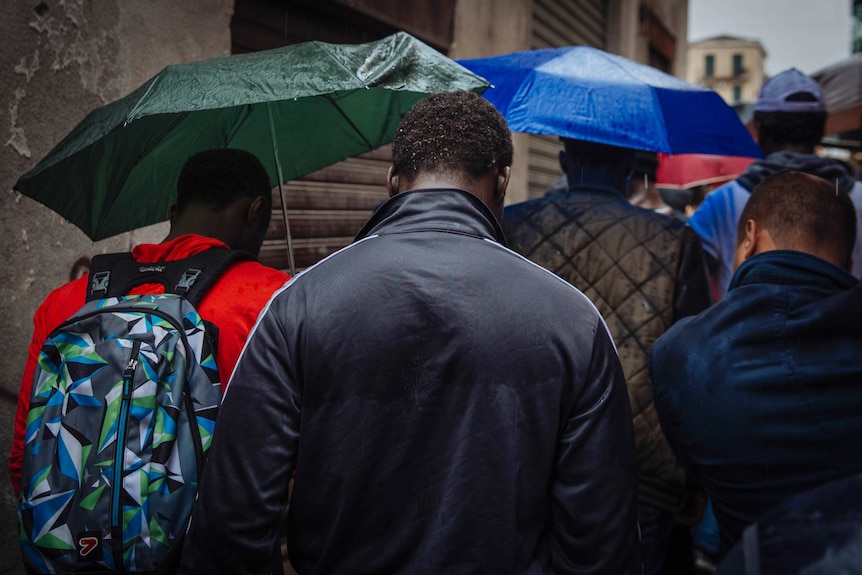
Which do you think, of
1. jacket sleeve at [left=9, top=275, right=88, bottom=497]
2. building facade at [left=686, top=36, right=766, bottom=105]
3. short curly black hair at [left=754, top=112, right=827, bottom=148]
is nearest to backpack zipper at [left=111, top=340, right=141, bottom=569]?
jacket sleeve at [left=9, top=275, right=88, bottom=497]

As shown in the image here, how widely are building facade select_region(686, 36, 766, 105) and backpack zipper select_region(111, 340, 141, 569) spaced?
73028 mm

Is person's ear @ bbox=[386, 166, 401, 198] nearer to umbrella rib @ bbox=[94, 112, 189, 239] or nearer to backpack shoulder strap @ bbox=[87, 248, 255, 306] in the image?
backpack shoulder strap @ bbox=[87, 248, 255, 306]

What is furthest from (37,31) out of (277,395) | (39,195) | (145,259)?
(277,395)

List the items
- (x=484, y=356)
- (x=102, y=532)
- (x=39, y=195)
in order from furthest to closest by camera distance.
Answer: (x=39, y=195) < (x=102, y=532) < (x=484, y=356)

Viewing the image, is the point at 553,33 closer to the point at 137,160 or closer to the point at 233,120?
the point at 233,120

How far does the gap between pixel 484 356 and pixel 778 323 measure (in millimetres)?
961

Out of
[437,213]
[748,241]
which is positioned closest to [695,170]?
[748,241]

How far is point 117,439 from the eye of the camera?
6.00 feet

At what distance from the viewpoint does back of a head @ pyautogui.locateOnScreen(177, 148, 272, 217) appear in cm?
239

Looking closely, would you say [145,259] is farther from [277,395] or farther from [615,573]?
[615,573]

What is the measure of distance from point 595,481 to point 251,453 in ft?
2.39

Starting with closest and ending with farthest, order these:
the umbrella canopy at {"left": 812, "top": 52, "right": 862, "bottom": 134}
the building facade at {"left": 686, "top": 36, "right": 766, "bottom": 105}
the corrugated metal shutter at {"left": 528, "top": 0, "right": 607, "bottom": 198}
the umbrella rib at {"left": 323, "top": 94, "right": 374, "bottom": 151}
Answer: the umbrella rib at {"left": 323, "top": 94, "right": 374, "bottom": 151} < the umbrella canopy at {"left": 812, "top": 52, "right": 862, "bottom": 134} < the corrugated metal shutter at {"left": 528, "top": 0, "right": 607, "bottom": 198} < the building facade at {"left": 686, "top": 36, "right": 766, "bottom": 105}

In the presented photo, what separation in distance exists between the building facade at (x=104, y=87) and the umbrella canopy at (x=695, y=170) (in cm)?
203

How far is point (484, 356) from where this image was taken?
157cm
